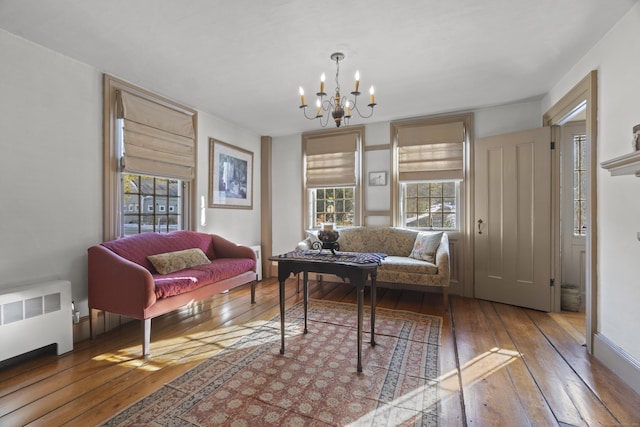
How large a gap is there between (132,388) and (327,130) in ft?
13.9

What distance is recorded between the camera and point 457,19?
2143mm

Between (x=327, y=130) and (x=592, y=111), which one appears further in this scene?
(x=327, y=130)

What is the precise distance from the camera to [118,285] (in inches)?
101

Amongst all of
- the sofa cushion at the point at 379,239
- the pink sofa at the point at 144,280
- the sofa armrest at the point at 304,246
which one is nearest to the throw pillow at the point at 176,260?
the pink sofa at the point at 144,280

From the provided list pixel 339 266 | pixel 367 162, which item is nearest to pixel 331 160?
pixel 367 162

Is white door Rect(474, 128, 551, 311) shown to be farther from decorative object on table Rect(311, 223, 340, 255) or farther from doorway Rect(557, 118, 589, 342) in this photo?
decorative object on table Rect(311, 223, 340, 255)

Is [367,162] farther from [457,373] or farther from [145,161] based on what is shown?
[457,373]

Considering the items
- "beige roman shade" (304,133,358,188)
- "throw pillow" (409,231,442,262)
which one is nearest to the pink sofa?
"beige roman shade" (304,133,358,188)

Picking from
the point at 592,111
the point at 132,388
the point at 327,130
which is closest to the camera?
the point at 132,388

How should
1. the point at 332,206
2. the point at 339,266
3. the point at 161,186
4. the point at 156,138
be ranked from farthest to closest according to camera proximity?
the point at 332,206, the point at 161,186, the point at 156,138, the point at 339,266

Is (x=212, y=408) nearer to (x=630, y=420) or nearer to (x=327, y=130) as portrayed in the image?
(x=630, y=420)

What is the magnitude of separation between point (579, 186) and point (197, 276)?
4.92 metres

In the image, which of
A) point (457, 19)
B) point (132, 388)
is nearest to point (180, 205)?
point (132, 388)

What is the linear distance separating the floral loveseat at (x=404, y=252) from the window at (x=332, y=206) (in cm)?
39
